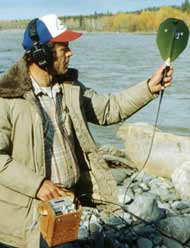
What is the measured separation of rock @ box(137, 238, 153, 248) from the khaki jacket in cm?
215

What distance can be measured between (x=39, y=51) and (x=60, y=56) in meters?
0.15

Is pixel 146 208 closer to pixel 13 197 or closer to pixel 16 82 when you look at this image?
pixel 13 197

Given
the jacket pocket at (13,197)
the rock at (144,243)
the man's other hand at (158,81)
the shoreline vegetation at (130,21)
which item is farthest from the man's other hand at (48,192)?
the shoreline vegetation at (130,21)

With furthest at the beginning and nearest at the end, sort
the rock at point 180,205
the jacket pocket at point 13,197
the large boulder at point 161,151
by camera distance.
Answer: the large boulder at point 161,151 → the rock at point 180,205 → the jacket pocket at point 13,197

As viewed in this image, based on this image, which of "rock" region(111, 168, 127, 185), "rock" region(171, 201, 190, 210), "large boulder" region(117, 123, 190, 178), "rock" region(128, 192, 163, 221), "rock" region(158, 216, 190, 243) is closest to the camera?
"rock" region(158, 216, 190, 243)

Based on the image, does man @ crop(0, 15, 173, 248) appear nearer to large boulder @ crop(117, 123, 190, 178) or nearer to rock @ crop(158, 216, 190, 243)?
rock @ crop(158, 216, 190, 243)

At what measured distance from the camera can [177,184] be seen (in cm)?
809

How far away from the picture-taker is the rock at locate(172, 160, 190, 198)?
25.9ft

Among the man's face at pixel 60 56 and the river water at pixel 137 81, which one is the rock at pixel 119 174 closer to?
the river water at pixel 137 81

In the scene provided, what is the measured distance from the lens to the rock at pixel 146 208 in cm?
681

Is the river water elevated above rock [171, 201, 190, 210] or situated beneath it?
situated beneath

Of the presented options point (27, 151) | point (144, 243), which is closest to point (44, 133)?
point (27, 151)

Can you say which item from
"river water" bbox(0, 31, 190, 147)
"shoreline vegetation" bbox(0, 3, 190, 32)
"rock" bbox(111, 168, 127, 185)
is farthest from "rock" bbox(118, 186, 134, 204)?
"shoreline vegetation" bbox(0, 3, 190, 32)

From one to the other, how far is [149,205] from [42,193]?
346cm
